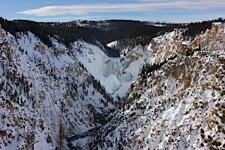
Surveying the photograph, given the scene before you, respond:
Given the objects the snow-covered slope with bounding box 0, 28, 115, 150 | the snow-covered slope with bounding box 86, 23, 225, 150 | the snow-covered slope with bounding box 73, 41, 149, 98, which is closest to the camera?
the snow-covered slope with bounding box 86, 23, 225, 150

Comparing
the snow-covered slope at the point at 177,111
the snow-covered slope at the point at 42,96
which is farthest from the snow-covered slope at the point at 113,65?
the snow-covered slope at the point at 177,111

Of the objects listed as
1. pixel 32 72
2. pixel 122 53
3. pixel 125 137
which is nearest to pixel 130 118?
pixel 125 137

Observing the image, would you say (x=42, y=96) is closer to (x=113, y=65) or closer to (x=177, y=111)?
(x=177, y=111)

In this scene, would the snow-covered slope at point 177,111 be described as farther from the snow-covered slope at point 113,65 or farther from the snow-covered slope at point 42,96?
the snow-covered slope at point 113,65

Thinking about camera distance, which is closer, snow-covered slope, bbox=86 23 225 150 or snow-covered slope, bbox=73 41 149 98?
snow-covered slope, bbox=86 23 225 150

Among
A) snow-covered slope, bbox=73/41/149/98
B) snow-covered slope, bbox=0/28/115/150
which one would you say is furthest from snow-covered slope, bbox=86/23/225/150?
snow-covered slope, bbox=73/41/149/98

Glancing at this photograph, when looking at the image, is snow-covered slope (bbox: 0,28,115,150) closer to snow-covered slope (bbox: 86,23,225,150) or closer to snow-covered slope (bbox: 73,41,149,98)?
snow-covered slope (bbox: 73,41,149,98)

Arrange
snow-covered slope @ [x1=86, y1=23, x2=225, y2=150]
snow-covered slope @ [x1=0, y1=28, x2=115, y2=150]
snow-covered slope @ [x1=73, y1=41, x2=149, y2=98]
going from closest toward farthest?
1. snow-covered slope @ [x1=86, y1=23, x2=225, y2=150]
2. snow-covered slope @ [x1=0, y1=28, x2=115, y2=150]
3. snow-covered slope @ [x1=73, y1=41, x2=149, y2=98]
